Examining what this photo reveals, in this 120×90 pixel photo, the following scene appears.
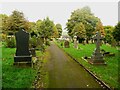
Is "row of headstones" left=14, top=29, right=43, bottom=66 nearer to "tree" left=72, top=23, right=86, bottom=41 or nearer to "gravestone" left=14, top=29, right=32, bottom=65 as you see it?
"gravestone" left=14, top=29, right=32, bottom=65

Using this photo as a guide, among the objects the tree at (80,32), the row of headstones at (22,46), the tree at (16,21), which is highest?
the tree at (16,21)

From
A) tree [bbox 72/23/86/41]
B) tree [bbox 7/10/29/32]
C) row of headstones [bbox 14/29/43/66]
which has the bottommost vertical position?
row of headstones [bbox 14/29/43/66]

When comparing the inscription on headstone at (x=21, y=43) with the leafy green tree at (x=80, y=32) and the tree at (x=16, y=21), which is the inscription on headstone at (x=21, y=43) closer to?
the leafy green tree at (x=80, y=32)

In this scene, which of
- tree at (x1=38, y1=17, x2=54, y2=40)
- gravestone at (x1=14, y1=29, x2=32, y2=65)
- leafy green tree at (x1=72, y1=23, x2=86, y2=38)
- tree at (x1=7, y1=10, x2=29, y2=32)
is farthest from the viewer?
tree at (x1=7, y1=10, x2=29, y2=32)

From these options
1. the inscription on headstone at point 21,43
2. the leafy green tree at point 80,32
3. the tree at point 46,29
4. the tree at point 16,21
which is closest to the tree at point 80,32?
the leafy green tree at point 80,32

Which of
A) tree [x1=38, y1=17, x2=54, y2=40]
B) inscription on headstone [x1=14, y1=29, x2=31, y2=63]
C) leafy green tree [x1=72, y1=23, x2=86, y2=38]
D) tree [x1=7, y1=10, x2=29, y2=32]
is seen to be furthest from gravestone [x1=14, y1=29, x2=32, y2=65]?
tree [x1=7, y1=10, x2=29, y2=32]

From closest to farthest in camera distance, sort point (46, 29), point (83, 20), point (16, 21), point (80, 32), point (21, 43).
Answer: point (21, 43), point (46, 29), point (80, 32), point (83, 20), point (16, 21)

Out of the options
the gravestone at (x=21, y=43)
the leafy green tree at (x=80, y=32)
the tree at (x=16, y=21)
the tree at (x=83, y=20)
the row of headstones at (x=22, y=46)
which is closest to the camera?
the row of headstones at (x=22, y=46)

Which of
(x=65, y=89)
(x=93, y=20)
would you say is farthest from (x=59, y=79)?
(x=93, y=20)

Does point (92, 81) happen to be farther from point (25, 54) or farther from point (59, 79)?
point (25, 54)

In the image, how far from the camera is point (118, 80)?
467 inches

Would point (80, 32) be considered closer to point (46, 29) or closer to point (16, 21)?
point (46, 29)

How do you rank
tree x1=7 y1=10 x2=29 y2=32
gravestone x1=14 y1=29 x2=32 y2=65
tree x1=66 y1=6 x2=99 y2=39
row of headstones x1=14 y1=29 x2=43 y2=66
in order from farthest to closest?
tree x1=66 y1=6 x2=99 y2=39
tree x1=7 y1=10 x2=29 y2=32
gravestone x1=14 y1=29 x2=32 y2=65
row of headstones x1=14 y1=29 x2=43 y2=66

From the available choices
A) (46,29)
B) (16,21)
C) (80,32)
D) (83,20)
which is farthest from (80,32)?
(16,21)
